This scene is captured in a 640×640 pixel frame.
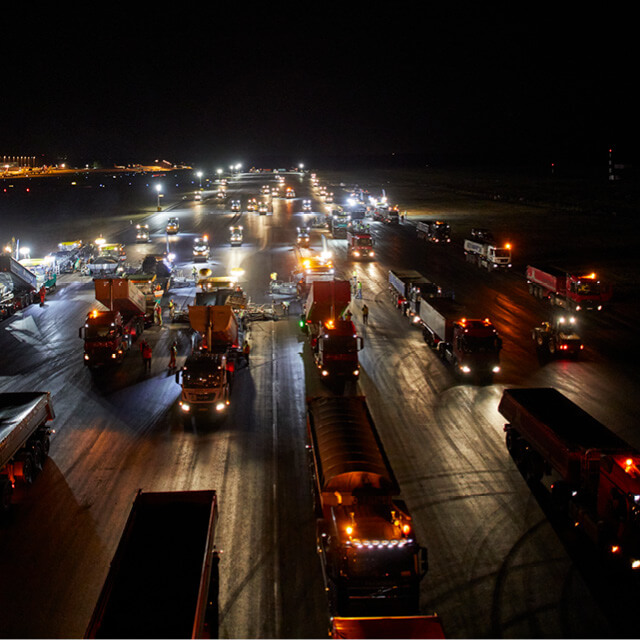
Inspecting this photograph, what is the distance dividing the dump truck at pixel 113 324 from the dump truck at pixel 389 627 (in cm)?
2176

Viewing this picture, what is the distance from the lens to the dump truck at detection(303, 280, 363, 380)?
2652 centimetres

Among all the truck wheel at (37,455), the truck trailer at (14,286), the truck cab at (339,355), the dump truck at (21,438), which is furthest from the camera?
the truck trailer at (14,286)

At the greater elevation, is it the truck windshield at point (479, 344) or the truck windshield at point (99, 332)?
the truck windshield at point (99, 332)

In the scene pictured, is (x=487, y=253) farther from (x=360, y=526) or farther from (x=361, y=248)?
(x=360, y=526)

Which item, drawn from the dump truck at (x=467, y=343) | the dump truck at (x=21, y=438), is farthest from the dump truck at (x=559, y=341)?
the dump truck at (x=21, y=438)

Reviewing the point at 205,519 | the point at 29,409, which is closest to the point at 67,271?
the point at 29,409

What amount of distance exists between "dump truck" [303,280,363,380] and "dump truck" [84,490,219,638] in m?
13.6

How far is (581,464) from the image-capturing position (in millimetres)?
15742

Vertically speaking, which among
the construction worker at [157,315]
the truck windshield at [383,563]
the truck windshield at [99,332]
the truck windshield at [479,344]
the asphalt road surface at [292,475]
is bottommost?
the asphalt road surface at [292,475]

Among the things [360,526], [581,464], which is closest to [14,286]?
[360,526]

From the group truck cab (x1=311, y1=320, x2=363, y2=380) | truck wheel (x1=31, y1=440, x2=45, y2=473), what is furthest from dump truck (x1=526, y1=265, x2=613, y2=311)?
truck wheel (x1=31, y1=440, x2=45, y2=473)

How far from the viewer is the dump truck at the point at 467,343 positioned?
26828mm

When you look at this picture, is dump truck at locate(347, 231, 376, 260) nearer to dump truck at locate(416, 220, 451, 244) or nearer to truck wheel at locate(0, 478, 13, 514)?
dump truck at locate(416, 220, 451, 244)

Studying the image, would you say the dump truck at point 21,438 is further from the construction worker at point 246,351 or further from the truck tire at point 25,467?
the construction worker at point 246,351
